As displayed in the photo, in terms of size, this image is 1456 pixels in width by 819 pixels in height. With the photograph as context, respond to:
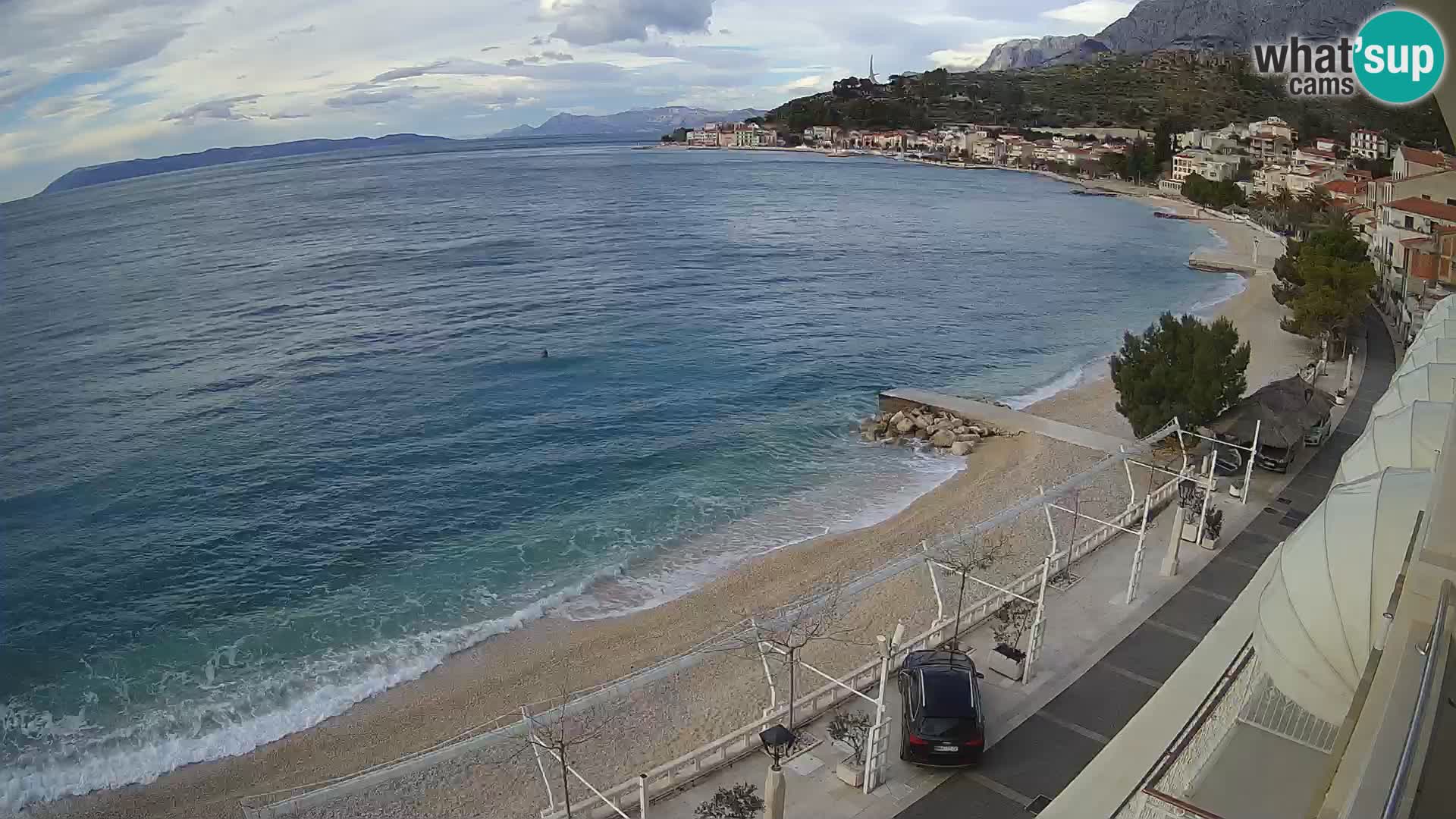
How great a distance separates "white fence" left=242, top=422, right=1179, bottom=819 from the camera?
35.0 feet

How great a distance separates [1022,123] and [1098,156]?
186 feet

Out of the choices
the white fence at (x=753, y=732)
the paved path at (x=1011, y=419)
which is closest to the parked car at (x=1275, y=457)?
the paved path at (x=1011, y=419)

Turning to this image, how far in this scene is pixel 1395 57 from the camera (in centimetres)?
1922

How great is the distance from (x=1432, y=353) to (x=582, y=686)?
17399 millimetres

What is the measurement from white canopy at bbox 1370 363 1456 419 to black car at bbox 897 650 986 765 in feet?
24.7

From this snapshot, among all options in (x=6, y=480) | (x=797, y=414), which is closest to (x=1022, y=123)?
(x=797, y=414)

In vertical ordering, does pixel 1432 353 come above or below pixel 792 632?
above

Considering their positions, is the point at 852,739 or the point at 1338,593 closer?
the point at 1338,593

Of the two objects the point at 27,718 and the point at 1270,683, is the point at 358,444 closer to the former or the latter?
the point at 27,718

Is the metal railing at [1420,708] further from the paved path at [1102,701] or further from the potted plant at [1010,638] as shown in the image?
the potted plant at [1010,638]

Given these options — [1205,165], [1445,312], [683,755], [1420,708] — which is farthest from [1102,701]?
[1205,165]

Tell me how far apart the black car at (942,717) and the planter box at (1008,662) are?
4.37ft

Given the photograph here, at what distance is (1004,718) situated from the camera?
43.5ft

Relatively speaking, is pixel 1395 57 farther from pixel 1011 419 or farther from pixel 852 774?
pixel 852 774
